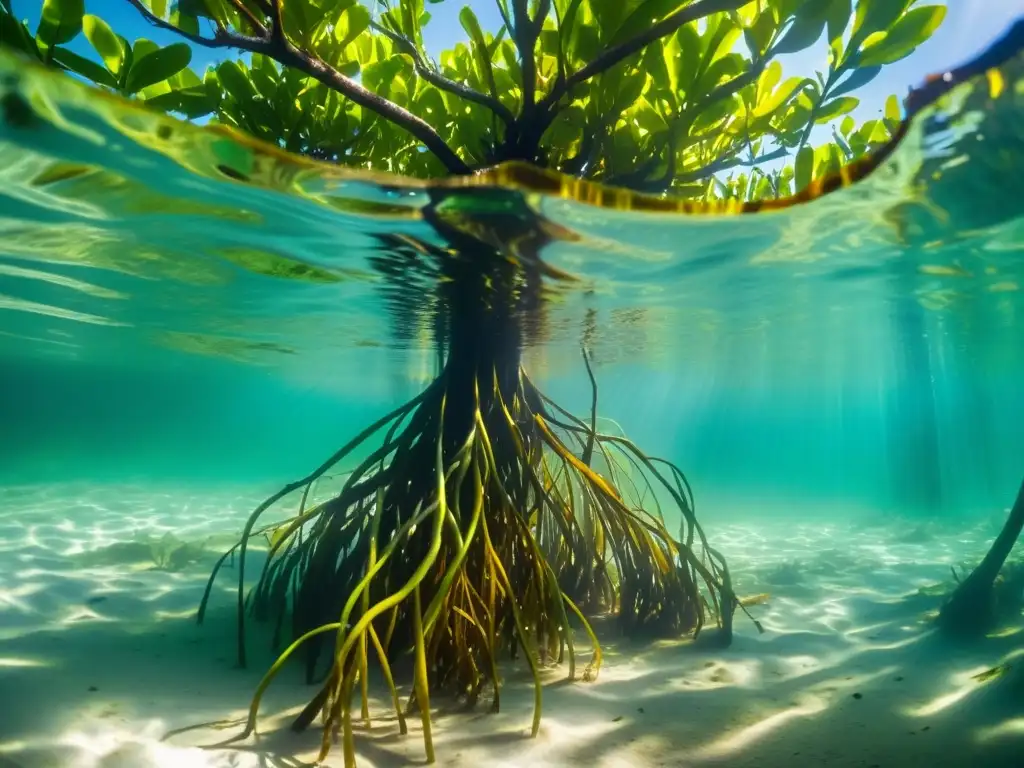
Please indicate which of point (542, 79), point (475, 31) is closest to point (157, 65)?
point (475, 31)

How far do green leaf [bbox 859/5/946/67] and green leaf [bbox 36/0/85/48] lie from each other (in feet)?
15.9

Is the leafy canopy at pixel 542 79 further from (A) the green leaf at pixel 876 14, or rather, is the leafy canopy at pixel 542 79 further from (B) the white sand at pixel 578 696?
(B) the white sand at pixel 578 696

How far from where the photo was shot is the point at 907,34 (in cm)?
333

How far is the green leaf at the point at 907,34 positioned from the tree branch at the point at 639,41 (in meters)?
1.07

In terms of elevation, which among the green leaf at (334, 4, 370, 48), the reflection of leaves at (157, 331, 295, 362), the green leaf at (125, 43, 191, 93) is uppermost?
the green leaf at (334, 4, 370, 48)

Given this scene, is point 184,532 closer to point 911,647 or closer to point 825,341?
point 911,647

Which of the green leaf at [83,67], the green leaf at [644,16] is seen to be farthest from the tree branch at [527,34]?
the green leaf at [83,67]

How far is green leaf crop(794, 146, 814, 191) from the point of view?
4555 millimetres

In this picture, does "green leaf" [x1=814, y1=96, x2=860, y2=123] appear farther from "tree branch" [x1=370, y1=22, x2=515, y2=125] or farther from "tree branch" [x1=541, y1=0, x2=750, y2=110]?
"tree branch" [x1=370, y1=22, x2=515, y2=125]

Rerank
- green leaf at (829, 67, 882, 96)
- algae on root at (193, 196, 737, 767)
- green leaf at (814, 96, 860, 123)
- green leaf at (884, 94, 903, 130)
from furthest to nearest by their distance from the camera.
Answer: green leaf at (884, 94, 903, 130) < green leaf at (814, 96, 860, 123) < algae on root at (193, 196, 737, 767) < green leaf at (829, 67, 882, 96)

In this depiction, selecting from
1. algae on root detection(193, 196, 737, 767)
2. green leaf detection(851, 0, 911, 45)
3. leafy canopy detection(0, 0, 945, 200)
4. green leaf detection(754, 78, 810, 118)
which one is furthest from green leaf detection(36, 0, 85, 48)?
green leaf detection(754, 78, 810, 118)

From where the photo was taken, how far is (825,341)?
20391 mm

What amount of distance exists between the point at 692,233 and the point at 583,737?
4.89 meters

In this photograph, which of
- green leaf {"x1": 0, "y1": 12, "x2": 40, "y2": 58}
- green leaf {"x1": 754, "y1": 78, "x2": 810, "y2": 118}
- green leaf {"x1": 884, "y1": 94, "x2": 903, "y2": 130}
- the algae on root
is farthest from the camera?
green leaf {"x1": 884, "y1": 94, "x2": 903, "y2": 130}
